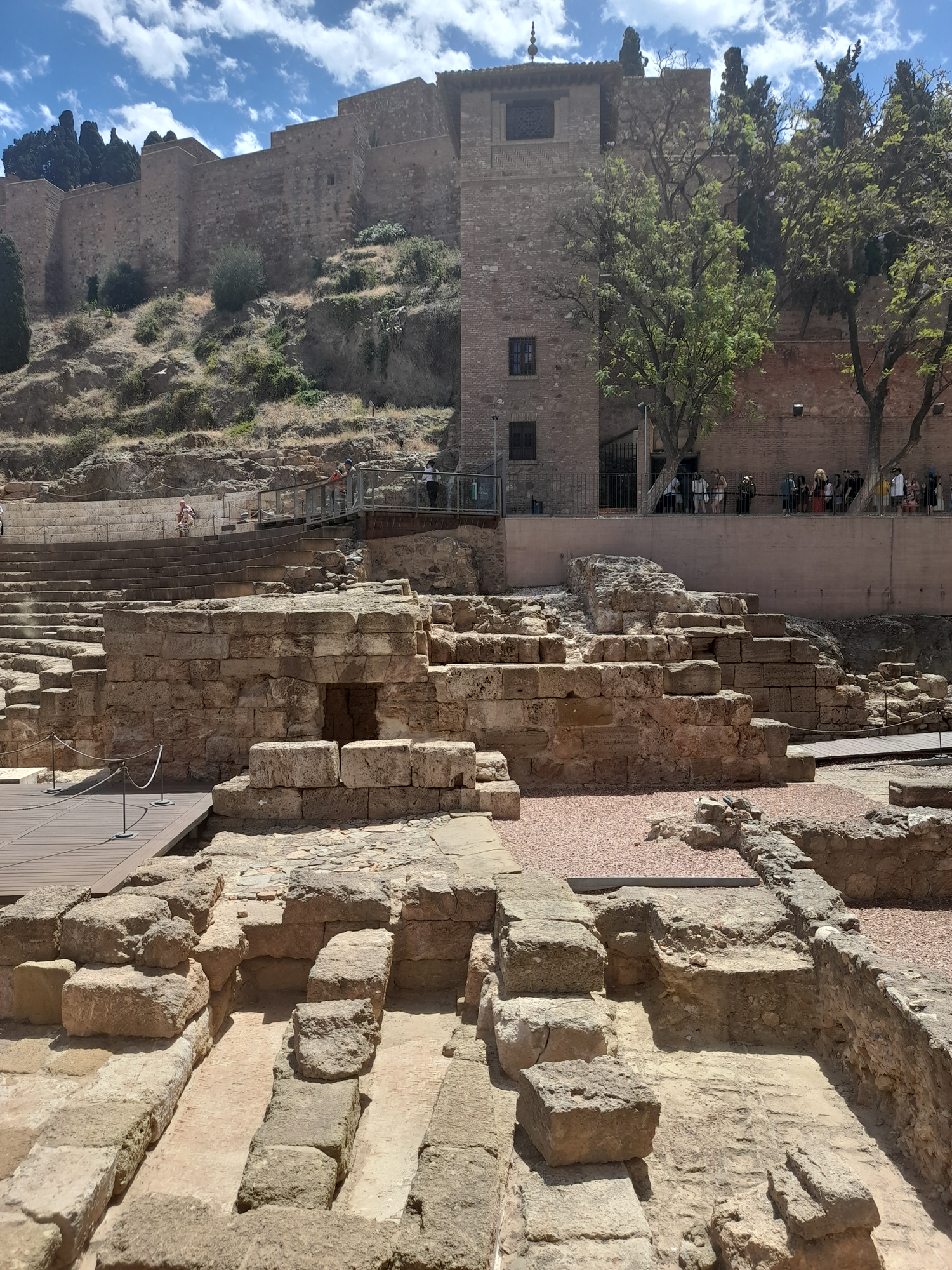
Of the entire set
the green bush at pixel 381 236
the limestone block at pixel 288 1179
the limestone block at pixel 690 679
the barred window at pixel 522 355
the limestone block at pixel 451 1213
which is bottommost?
the limestone block at pixel 288 1179

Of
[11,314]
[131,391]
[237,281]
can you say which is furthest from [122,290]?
[131,391]

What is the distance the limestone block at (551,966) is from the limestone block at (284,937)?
162 cm

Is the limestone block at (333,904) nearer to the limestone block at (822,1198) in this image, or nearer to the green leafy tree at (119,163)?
the limestone block at (822,1198)

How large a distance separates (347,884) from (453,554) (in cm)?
1446

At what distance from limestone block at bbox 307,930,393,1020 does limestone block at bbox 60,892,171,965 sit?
3.63 ft

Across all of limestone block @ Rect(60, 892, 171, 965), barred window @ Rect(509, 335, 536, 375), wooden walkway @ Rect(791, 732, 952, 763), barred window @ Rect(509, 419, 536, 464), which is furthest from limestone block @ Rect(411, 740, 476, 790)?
barred window @ Rect(509, 335, 536, 375)

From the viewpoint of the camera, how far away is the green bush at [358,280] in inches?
1519

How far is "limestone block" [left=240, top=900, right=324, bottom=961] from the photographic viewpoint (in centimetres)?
618

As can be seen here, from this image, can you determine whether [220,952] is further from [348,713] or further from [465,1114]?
[348,713]

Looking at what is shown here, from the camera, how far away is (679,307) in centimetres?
2198

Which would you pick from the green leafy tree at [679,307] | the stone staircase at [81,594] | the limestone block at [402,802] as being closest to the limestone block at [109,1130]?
the limestone block at [402,802]

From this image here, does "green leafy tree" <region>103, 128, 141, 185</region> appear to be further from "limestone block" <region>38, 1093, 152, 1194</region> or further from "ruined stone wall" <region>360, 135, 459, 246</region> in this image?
"limestone block" <region>38, 1093, 152, 1194</region>

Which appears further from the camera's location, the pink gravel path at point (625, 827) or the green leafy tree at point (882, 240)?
the green leafy tree at point (882, 240)

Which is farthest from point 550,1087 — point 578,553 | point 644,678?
point 578,553
